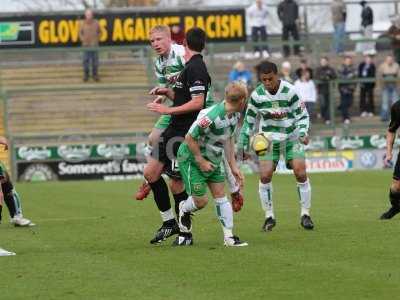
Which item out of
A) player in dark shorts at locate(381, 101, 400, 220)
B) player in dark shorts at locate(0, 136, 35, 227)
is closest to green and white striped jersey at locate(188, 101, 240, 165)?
player in dark shorts at locate(381, 101, 400, 220)

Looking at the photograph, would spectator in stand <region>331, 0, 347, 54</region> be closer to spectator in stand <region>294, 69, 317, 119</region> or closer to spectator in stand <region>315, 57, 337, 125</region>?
Result: spectator in stand <region>315, 57, 337, 125</region>

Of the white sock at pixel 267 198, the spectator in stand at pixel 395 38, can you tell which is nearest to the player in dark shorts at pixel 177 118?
the white sock at pixel 267 198

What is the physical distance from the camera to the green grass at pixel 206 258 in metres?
9.36

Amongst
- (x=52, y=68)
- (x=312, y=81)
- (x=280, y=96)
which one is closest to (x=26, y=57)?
(x=52, y=68)

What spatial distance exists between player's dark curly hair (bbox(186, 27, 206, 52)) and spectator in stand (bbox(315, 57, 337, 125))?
22420mm

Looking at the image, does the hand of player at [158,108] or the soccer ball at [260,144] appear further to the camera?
the soccer ball at [260,144]

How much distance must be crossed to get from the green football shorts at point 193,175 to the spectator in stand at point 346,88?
22.3 meters

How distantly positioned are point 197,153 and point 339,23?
2587cm

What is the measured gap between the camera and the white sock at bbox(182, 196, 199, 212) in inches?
483

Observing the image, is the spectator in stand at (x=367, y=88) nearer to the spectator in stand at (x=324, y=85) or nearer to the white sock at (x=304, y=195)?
the spectator in stand at (x=324, y=85)

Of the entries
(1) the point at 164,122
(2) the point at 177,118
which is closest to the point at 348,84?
(1) the point at 164,122

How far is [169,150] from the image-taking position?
12.8 m

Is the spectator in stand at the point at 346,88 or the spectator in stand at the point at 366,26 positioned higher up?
the spectator in stand at the point at 366,26

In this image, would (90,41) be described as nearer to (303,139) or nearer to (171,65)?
(303,139)
